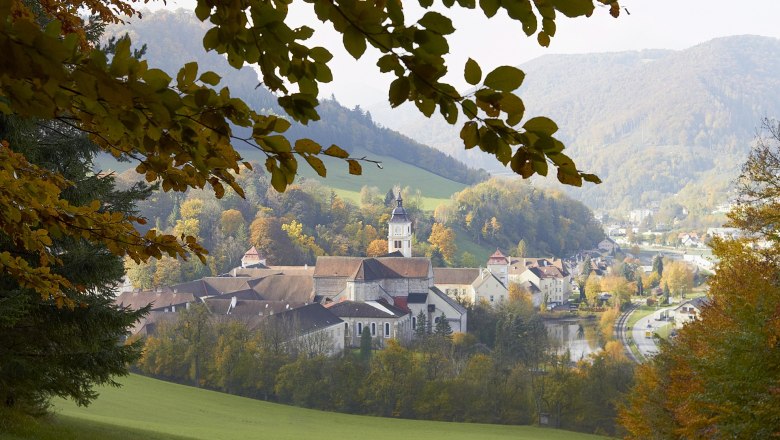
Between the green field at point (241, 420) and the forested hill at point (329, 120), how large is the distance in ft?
267

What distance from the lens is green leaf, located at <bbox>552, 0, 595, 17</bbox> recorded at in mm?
1621

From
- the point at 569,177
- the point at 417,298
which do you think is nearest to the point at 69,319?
the point at 569,177

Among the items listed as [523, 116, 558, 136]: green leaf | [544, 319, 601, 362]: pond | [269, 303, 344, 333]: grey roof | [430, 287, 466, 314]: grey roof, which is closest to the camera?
[523, 116, 558, 136]: green leaf

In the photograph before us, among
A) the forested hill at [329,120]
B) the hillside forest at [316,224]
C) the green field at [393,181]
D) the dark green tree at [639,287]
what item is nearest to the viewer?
the hillside forest at [316,224]

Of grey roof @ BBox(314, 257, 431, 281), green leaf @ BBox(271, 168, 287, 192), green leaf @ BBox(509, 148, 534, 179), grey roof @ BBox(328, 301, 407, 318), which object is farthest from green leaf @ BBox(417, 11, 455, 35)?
grey roof @ BBox(314, 257, 431, 281)

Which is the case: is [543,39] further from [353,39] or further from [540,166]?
[353,39]

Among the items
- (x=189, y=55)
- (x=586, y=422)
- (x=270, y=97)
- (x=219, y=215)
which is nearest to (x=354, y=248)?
(x=219, y=215)

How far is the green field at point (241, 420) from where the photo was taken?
28.8 metres

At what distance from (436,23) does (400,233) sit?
256 ft

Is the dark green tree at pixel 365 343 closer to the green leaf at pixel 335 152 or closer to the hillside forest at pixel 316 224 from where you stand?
the hillside forest at pixel 316 224

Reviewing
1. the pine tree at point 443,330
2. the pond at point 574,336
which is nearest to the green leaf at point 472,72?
the pine tree at point 443,330

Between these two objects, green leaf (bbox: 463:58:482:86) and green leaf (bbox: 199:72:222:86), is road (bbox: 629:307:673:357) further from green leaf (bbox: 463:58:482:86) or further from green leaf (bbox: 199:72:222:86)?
green leaf (bbox: 463:58:482:86)

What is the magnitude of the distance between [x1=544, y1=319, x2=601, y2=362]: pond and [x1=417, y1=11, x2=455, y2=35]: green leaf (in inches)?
2248

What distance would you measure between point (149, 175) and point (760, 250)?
Answer: 19.1 m
